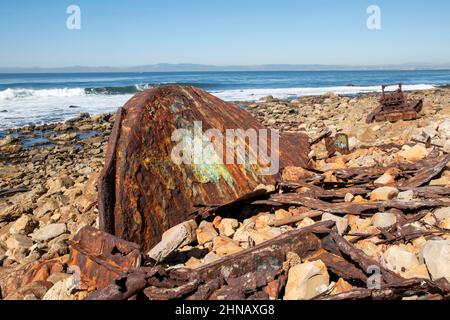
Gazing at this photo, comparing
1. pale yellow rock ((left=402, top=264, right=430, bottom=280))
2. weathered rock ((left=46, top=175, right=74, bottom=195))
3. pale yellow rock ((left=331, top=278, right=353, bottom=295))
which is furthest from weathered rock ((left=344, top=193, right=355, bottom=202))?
weathered rock ((left=46, top=175, right=74, bottom=195))

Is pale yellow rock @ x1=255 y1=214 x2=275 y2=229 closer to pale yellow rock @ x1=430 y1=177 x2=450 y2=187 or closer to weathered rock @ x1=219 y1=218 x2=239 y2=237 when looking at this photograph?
weathered rock @ x1=219 y1=218 x2=239 y2=237

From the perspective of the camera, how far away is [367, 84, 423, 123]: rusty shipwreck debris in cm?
912

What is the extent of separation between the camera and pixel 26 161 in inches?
412

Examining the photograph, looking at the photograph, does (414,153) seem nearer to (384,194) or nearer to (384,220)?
(384,194)

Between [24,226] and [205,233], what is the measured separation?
7.77 feet

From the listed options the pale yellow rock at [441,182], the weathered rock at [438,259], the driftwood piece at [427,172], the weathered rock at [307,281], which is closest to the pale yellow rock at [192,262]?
the weathered rock at [307,281]

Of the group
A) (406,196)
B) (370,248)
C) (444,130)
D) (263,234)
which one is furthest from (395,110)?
(263,234)

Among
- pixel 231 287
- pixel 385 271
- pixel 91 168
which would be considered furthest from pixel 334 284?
pixel 91 168

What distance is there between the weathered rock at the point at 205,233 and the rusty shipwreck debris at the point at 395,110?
741cm

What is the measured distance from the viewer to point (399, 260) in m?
2.44

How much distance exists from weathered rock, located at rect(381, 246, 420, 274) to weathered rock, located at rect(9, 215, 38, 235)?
3.78 metres

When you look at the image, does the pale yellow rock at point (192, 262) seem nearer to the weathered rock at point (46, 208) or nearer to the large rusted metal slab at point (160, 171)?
the large rusted metal slab at point (160, 171)

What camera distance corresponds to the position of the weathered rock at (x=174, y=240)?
2837mm

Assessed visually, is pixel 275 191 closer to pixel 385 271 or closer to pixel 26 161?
pixel 385 271
